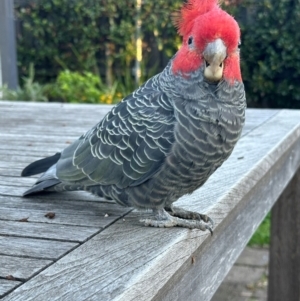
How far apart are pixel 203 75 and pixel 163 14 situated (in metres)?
4.30

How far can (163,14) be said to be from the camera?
524cm

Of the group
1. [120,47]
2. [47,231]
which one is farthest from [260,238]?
[120,47]

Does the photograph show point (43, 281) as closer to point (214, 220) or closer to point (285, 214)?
point (214, 220)

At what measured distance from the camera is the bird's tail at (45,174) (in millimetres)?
1328

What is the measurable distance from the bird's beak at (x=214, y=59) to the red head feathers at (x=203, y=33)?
0.01 meters

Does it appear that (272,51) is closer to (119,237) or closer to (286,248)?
(286,248)

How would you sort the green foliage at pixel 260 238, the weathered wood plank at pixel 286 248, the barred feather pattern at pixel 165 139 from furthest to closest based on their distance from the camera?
the green foliage at pixel 260 238, the weathered wood plank at pixel 286 248, the barred feather pattern at pixel 165 139

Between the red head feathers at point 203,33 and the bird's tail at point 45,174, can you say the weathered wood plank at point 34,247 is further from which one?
the red head feathers at point 203,33

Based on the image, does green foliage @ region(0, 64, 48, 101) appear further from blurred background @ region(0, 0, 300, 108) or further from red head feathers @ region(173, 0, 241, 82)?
red head feathers @ region(173, 0, 241, 82)

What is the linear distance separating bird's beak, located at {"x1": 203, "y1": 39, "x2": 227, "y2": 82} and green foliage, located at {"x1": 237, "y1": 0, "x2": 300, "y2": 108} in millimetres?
3726

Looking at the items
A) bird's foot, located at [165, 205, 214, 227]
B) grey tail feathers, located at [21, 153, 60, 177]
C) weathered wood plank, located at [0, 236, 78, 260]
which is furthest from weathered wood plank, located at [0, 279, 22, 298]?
grey tail feathers, located at [21, 153, 60, 177]

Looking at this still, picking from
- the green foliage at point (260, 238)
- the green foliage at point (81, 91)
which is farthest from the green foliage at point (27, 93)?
the green foliage at point (260, 238)

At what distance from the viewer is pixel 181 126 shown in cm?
111

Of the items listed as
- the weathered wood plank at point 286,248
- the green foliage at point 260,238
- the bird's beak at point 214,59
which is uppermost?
the bird's beak at point 214,59
